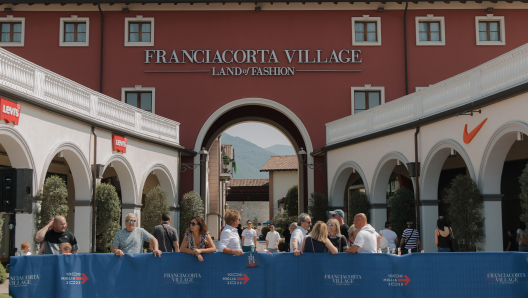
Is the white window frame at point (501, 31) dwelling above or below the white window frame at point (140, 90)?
above

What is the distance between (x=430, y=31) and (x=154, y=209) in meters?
14.4

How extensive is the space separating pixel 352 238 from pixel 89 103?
9.52 metres

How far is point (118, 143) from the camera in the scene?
1712 centimetres

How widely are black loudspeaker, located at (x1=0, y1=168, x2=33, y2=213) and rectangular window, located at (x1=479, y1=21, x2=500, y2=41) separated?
71.7ft

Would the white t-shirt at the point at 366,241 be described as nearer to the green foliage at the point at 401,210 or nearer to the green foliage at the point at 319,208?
the green foliage at the point at 401,210

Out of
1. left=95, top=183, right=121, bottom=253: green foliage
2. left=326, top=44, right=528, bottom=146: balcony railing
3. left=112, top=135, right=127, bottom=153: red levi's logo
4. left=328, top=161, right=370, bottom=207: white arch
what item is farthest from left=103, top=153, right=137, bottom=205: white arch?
left=326, top=44, right=528, bottom=146: balcony railing

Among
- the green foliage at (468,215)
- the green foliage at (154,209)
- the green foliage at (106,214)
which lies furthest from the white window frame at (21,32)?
the green foliage at (468,215)

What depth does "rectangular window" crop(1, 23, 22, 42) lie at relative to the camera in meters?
23.8

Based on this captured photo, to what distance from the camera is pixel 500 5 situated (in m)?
23.9

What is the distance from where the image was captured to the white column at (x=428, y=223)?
50.1 feet

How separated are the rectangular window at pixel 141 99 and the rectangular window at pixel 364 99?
361 inches

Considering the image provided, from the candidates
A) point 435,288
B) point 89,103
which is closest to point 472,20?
point 89,103

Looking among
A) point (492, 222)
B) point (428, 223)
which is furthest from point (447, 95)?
point (428, 223)

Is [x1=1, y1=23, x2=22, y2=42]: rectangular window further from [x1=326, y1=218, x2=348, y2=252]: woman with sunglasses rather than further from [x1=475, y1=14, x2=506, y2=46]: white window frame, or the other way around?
[x1=326, y1=218, x2=348, y2=252]: woman with sunglasses
